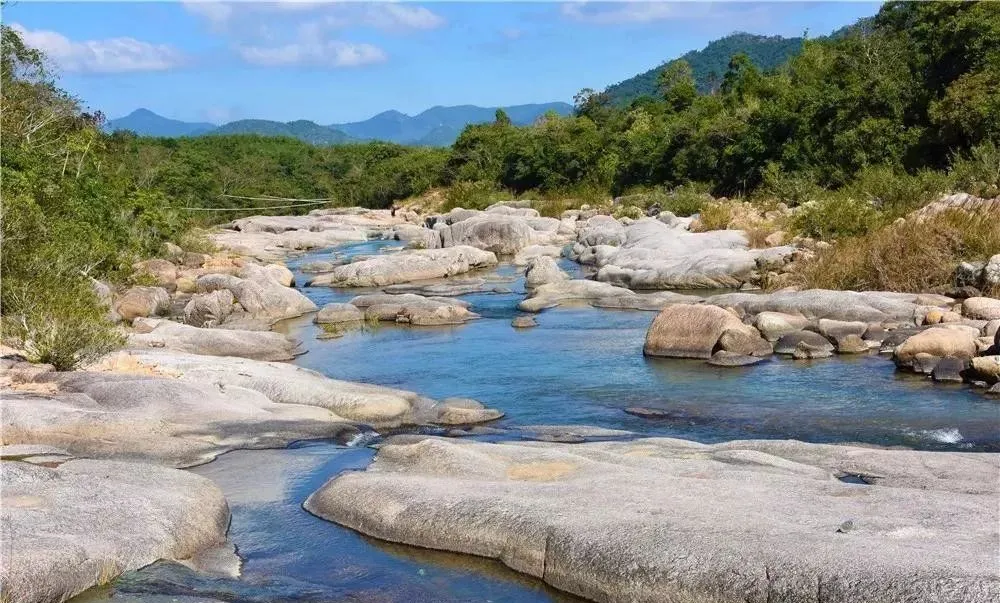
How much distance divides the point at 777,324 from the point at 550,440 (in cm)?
772

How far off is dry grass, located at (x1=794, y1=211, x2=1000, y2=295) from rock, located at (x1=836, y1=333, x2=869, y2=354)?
3773 mm

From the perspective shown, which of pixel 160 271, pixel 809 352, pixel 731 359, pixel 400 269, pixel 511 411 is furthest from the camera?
pixel 400 269

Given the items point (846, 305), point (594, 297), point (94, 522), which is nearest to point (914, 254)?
point (846, 305)

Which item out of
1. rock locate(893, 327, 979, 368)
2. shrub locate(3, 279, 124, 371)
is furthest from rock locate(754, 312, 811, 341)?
shrub locate(3, 279, 124, 371)

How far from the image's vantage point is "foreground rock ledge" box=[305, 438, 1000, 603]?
612 cm

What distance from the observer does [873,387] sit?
46.6 ft

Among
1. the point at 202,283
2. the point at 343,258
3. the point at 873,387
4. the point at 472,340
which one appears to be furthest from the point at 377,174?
the point at 873,387

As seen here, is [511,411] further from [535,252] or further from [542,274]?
[535,252]

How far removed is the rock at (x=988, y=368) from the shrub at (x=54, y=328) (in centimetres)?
1177

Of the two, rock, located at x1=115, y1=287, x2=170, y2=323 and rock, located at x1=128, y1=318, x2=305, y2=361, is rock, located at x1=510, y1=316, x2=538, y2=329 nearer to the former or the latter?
rock, located at x1=128, y1=318, x2=305, y2=361

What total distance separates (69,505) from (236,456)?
118 inches

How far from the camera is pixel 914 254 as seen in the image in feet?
65.2

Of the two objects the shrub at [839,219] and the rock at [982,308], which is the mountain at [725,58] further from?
the rock at [982,308]

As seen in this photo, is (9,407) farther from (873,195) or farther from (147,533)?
(873,195)
